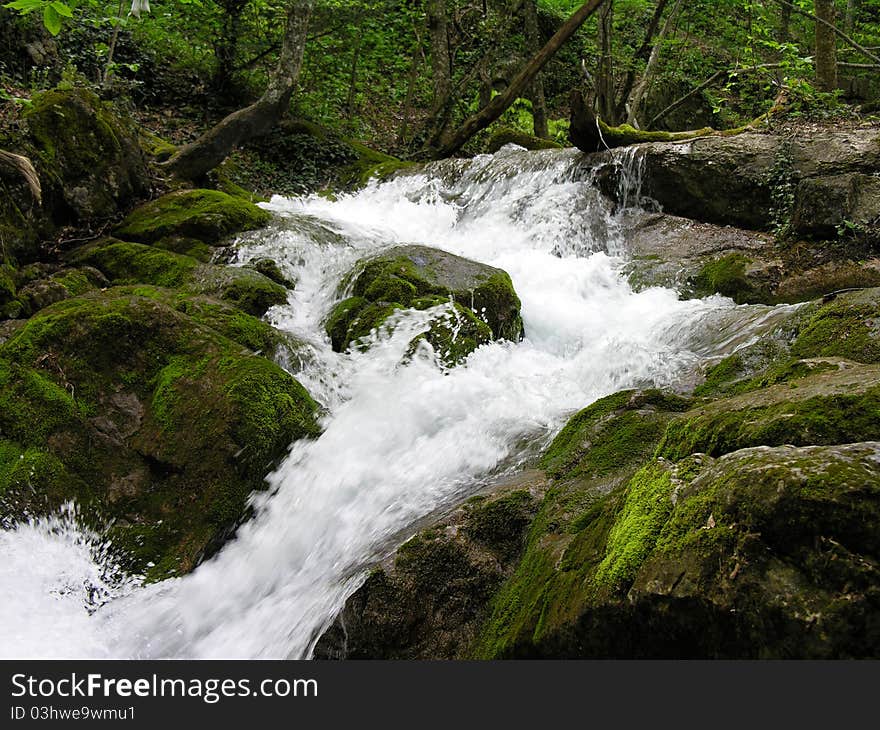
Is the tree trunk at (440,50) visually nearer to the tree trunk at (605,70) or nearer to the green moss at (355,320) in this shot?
the tree trunk at (605,70)

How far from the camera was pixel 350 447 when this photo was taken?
15.4ft

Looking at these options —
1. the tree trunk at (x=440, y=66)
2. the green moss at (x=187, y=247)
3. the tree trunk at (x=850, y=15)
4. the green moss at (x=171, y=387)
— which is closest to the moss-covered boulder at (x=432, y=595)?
the green moss at (x=171, y=387)

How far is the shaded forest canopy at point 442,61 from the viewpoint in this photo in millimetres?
10906

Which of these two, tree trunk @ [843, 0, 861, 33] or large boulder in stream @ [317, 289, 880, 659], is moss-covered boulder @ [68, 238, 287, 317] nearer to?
large boulder in stream @ [317, 289, 880, 659]

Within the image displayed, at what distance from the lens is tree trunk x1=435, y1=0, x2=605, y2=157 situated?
11672mm

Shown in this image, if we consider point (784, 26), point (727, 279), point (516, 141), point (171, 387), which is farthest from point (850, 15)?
point (171, 387)

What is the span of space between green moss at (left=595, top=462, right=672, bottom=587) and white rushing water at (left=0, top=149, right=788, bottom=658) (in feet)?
4.79

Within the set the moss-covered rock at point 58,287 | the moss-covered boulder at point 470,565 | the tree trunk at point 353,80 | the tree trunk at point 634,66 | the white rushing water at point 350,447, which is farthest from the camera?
the tree trunk at point 634,66

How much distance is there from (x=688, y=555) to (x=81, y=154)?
316 inches

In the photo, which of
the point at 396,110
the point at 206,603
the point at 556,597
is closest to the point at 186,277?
the point at 206,603

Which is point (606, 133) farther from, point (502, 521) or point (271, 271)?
point (502, 521)

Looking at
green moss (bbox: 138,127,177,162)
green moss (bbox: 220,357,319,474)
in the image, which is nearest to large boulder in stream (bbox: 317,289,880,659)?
green moss (bbox: 220,357,319,474)
